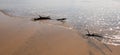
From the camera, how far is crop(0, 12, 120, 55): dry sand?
17.5 ft

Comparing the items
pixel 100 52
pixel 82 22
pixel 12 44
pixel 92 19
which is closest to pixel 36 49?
pixel 12 44

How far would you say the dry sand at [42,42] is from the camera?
5.33 meters

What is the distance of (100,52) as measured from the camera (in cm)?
552

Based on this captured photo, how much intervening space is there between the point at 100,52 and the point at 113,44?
37.6 inches

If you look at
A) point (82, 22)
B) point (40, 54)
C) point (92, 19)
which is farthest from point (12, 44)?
point (92, 19)

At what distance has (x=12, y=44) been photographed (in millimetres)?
5781

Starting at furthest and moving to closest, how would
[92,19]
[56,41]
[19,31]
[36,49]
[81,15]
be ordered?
1. [81,15]
2. [92,19]
3. [19,31]
4. [56,41]
5. [36,49]

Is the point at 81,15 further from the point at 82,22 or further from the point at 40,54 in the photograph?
the point at 40,54

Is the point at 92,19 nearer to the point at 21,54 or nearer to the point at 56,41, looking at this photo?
the point at 56,41

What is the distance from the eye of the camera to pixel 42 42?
604 cm

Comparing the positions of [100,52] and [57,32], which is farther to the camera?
[57,32]

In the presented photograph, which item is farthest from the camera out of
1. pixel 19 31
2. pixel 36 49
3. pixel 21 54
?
pixel 19 31

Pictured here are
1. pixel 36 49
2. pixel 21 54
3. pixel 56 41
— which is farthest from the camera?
pixel 56 41

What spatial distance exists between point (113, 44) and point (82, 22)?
3.33 metres
